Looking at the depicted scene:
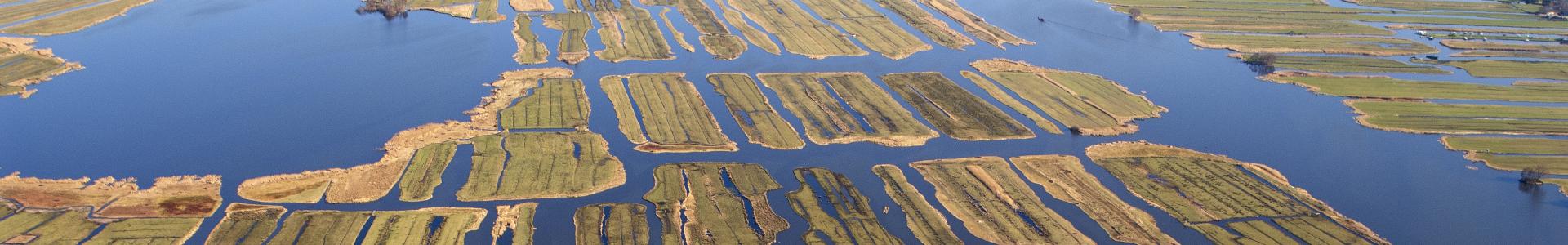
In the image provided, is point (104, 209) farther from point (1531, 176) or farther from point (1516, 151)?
point (1516, 151)

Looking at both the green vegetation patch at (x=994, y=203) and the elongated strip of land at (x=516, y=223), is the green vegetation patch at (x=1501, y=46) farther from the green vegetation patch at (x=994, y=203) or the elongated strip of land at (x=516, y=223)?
the elongated strip of land at (x=516, y=223)

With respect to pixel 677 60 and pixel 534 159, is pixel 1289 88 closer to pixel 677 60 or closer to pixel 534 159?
pixel 677 60

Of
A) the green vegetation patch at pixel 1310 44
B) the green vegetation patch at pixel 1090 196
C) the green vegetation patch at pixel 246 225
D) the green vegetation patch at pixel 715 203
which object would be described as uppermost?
the green vegetation patch at pixel 246 225

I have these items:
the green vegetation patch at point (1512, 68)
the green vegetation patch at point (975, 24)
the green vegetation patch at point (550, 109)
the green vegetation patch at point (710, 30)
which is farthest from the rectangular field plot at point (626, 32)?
the green vegetation patch at point (1512, 68)

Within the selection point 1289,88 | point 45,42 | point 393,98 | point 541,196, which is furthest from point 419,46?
point 1289,88

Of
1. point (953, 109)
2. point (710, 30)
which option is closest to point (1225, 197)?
point (953, 109)

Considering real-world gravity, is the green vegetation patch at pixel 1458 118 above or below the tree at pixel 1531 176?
below

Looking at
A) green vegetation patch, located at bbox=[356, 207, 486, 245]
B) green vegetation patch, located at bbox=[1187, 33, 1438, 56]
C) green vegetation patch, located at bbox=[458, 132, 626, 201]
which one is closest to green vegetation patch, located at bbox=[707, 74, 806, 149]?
green vegetation patch, located at bbox=[458, 132, 626, 201]
